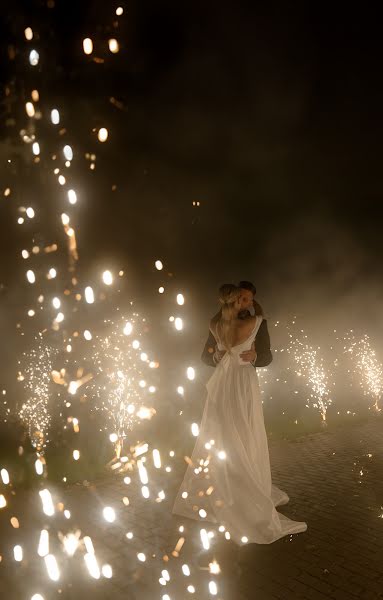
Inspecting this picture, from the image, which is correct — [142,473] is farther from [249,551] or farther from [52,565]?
[249,551]

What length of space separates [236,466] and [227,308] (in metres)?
1.49

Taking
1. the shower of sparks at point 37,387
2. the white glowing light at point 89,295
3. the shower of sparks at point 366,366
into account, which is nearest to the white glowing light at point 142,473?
the white glowing light at point 89,295

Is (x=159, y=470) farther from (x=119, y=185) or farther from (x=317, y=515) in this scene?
(x=317, y=515)

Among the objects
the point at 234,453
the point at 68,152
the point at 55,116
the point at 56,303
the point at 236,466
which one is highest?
the point at 55,116

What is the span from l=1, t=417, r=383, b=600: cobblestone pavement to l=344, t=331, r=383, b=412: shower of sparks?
6027mm

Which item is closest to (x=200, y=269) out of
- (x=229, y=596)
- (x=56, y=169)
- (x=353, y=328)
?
(x=353, y=328)

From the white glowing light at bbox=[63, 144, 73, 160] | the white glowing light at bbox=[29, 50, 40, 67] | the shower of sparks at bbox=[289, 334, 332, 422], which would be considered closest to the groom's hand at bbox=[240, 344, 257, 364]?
the white glowing light at bbox=[63, 144, 73, 160]

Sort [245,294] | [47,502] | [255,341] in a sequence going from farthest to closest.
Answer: [255,341] → [245,294] → [47,502]

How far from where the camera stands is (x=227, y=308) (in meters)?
4.49

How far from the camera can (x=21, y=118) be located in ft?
6.19

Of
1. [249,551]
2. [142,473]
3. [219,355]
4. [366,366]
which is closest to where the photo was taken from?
[142,473]

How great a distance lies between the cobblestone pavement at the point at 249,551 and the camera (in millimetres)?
3264

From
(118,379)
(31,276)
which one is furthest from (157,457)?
(118,379)

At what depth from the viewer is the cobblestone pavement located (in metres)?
3.26
